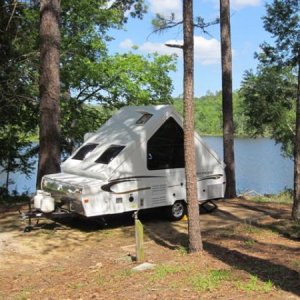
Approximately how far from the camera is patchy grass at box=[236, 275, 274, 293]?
583 centimetres

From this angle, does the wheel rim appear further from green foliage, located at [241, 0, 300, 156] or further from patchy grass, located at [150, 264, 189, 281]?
green foliage, located at [241, 0, 300, 156]

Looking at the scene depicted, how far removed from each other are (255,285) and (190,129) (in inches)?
108

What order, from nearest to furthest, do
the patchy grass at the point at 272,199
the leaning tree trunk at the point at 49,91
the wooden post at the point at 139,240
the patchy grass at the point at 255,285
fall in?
the patchy grass at the point at 255,285 < the wooden post at the point at 139,240 < the leaning tree trunk at the point at 49,91 < the patchy grass at the point at 272,199

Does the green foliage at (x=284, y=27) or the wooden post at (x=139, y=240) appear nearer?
the wooden post at (x=139, y=240)

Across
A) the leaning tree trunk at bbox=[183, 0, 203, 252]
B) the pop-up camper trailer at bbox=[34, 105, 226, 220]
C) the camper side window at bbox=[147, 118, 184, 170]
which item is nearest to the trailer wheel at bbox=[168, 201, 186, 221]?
the pop-up camper trailer at bbox=[34, 105, 226, 220]

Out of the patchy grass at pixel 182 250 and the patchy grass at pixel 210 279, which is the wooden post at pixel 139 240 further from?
the patchy grass at pixel 210 279

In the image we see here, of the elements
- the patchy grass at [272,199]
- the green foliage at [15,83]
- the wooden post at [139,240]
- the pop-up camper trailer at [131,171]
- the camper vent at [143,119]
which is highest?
the green foliage at [15,83]

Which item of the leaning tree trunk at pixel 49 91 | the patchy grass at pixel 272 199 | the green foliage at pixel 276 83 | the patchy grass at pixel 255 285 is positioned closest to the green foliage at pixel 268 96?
the green foliage at pixel 276 83

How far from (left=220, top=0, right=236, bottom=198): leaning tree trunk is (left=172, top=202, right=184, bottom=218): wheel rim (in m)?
4.44

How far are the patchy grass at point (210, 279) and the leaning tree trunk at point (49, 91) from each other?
22.7 feet

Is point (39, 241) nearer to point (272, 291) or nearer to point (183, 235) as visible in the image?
point (183, 235)

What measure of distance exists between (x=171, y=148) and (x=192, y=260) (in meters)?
3.85

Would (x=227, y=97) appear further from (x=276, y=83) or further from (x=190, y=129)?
(x=276, y=83)

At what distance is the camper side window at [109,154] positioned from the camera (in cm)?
1025
